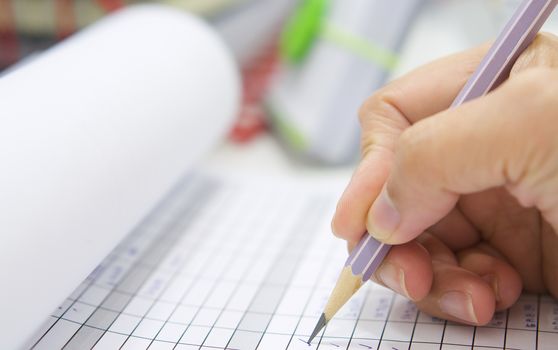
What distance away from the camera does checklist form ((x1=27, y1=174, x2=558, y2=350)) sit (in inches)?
16.1

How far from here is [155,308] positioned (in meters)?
0.46

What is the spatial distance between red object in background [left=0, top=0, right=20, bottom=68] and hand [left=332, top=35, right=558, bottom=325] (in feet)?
1.66

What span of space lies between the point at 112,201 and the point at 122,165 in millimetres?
31

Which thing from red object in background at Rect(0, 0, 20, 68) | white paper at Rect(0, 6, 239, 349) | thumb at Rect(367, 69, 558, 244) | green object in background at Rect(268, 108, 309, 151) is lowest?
green object in background at Rect(268, 108, 309, 151)

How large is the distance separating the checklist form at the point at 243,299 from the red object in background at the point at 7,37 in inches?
12.8

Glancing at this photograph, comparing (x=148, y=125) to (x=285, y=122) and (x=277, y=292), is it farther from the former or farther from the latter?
(x=285, y=122)

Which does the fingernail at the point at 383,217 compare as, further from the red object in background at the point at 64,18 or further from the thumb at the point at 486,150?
the red object in background at the point at 64,18

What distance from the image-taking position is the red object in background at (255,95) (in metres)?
0.81

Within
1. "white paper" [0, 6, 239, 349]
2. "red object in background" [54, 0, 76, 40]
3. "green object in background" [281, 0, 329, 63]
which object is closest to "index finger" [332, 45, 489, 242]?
"white paper" [0, 6, 239, 349]

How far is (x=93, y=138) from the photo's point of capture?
0.46 m

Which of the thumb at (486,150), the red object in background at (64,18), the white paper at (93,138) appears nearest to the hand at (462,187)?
the thumb at (486,150)

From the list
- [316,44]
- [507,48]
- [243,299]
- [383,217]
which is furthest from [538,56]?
[316,44]

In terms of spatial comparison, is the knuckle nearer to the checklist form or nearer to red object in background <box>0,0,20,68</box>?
the checklist form

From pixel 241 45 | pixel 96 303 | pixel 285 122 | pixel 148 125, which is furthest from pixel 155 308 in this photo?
pixel 241 45
